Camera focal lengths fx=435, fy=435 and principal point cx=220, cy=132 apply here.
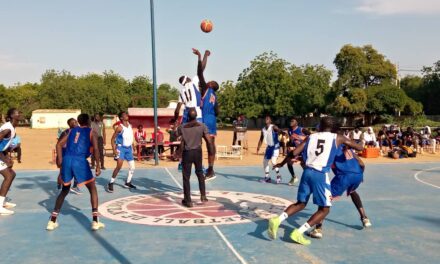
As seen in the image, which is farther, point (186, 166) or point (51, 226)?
point (186, 166)

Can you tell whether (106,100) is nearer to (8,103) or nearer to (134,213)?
(8,103)

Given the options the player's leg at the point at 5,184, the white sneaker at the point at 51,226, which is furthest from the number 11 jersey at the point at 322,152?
the player's leg at the point at 5,184

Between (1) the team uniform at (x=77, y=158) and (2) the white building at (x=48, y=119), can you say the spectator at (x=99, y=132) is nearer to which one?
(1) the team uniform at (x=77, y=158)

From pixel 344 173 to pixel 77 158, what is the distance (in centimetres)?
423

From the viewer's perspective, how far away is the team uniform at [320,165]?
6.05 metres

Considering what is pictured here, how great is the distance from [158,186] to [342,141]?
20.8 feet

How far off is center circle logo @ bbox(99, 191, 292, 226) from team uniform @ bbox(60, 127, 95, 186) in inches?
45.0

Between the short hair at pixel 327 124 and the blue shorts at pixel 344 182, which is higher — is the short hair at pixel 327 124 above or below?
above

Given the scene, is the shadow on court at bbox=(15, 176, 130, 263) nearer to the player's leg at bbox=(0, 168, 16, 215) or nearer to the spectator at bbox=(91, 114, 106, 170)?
the player's leg at bbox=(0, 168, 16, 215)

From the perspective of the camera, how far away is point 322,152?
6051 millimetres

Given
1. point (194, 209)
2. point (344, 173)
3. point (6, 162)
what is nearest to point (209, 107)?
point (194, 209)

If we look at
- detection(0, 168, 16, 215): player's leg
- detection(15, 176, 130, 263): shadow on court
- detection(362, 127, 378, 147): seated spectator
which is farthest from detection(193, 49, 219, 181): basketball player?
detection(362, 127, 378, 147): seated spectator

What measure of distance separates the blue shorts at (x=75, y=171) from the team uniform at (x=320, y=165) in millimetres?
3437

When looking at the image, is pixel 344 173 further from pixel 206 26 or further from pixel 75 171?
pixel 206 26
